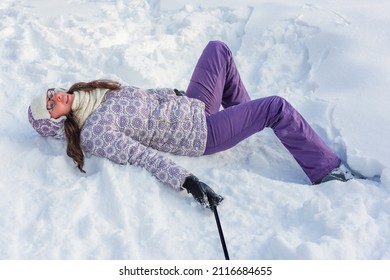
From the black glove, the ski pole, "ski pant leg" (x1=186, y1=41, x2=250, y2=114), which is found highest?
"ski pant leg" (x1=186, y1=41, x2=250, y2=114)

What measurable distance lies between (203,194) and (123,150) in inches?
22.6

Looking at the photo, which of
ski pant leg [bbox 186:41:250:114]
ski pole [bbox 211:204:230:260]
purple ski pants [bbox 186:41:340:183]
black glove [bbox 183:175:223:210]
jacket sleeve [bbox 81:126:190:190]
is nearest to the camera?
ski pole [bbox 211:204:230:260]

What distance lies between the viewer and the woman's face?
272cm

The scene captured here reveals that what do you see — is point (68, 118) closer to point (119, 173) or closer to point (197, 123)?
point (119, 173)

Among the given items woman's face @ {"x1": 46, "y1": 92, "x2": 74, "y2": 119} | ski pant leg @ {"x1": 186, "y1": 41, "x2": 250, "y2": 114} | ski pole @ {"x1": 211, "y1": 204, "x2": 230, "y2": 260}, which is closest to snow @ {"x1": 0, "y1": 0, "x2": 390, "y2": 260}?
ski pole @ {"x1": 211, "y1": 204, "x2": 230, "y2": 260}

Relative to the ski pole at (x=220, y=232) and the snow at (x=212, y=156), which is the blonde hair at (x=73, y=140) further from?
the ski pole at (x=220, y=232)

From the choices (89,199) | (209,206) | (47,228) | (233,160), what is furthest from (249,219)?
(47,228)

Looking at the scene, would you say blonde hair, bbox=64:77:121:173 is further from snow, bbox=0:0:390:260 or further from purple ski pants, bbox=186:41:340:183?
purple ski pants, bbox=186:41:340:183

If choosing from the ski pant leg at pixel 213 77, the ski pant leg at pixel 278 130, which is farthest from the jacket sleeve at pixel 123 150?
the ski pant leg at pixel 213 77

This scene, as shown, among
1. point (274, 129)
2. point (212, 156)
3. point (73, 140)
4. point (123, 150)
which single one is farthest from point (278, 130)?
point (73, 140)

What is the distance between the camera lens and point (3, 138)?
304cm

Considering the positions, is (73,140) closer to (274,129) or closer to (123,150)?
(123,150)

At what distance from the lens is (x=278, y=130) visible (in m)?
2.98

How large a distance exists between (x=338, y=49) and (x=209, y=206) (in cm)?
214
